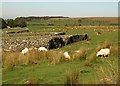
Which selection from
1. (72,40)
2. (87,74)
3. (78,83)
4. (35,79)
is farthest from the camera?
(72,40)

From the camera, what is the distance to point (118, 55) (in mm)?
12664

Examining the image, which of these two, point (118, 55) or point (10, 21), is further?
point (10, 21)

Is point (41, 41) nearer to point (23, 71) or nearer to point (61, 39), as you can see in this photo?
point (61, 39)

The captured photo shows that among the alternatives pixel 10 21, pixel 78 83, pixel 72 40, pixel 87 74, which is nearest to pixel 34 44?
pixel 72 40

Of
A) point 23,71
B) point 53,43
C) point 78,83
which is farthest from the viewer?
point 53,43

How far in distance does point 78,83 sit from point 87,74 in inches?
70.9

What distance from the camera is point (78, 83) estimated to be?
7348 mm

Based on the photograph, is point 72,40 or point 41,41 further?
point 72,40

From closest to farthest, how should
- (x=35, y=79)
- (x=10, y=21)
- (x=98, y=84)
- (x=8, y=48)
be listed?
1. (x=98, y=84)
2. (x=35, y=79)
3. (x=8, y=48)
4. (x=10, y=21)

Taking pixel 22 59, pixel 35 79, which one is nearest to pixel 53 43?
pixel 22 59

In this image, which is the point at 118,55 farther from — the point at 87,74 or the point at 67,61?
the point at 87,74

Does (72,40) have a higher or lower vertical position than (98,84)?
lower

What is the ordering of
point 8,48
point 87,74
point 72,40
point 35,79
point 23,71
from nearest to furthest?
1. point 35,79
2. point 87,74
3. point 23,71
4. point 8,48
5. point 72,40

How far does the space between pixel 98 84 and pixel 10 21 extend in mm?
40829
